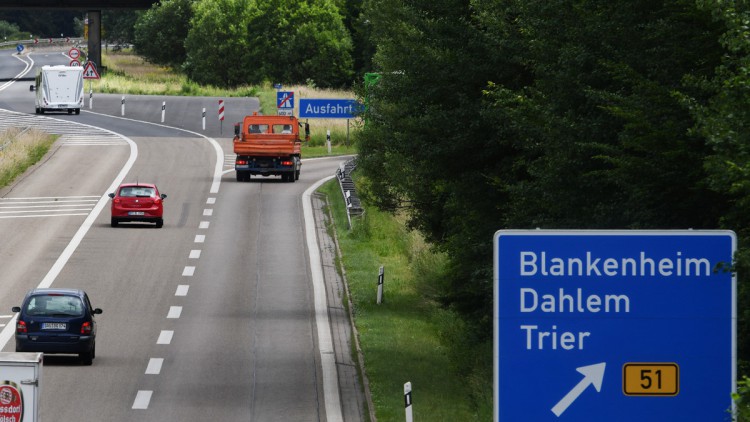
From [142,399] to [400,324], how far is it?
852 centimetres

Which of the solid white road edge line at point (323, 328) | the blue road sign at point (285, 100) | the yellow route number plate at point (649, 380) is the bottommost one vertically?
the solid white road edge line at point (323, 328)

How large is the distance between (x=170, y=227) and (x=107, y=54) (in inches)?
4333

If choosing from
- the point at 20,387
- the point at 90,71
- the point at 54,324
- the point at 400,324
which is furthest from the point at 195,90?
the point at 20,387

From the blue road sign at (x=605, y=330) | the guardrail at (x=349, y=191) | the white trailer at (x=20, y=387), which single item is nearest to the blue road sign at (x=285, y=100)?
the guardrail at (x=349, y=191)

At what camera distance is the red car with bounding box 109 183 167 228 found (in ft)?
138

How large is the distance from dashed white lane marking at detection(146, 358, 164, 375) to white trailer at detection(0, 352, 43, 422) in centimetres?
737

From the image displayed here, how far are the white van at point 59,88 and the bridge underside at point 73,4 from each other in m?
21.3

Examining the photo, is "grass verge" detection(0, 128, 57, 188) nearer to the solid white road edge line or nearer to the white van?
the white van

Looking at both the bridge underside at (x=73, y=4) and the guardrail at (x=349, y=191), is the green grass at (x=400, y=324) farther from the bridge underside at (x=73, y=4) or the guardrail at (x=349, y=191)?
the bridge underside at (x=73, y=4)

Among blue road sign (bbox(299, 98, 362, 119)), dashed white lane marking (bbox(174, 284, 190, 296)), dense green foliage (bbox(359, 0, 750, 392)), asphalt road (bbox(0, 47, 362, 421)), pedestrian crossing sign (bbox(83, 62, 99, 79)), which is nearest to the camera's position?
dense green foliage (bbox(359, 0, 750, 392))

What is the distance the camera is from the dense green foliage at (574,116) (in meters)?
11.0

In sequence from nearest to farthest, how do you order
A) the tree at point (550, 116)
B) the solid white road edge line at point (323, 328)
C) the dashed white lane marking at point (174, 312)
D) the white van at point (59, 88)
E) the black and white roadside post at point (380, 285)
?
the tree at point (550, 116)
the solid white road edge line at point (323, 328)
the dashed white lane marking at point (174, 312)
the black and white roadside post at point (380, 285)
the white van at point (59, 88)

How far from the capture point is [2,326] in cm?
2853

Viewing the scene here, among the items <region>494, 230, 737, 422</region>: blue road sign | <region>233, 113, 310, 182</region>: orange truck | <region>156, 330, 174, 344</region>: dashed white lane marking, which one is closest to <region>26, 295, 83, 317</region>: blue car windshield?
<region>156, 330, 174, 344</region>: dashed white lane marking
